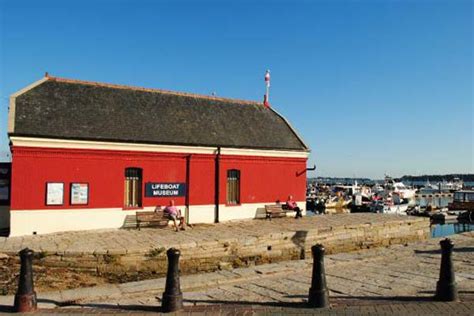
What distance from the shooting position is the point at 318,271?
24.5 feet

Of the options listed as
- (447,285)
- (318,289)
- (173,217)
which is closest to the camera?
(318,289)

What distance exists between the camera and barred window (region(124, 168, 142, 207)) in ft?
58.2

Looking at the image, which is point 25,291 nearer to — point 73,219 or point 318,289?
point 318,289

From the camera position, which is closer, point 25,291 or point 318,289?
point 318,289

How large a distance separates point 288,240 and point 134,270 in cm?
613

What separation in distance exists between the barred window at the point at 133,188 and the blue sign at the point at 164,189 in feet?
1.19

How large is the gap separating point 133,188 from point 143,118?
3408 mm

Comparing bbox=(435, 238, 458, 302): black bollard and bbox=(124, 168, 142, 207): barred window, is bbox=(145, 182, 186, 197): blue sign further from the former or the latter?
bbox=(435, 238, 458, 302): black bollard

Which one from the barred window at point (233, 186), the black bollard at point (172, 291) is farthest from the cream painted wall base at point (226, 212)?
the black bollard at point (172, 291)

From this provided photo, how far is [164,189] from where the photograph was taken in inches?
725

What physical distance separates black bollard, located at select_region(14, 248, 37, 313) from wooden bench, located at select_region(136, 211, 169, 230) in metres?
9.40

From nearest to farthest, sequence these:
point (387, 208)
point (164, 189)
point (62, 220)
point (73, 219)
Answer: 1. point (62, 220)
2. point (73, 219)
3. point (164, 189)
4. point (387, 208)

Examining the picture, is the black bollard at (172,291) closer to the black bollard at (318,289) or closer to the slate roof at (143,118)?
the black bollard at (318,289)

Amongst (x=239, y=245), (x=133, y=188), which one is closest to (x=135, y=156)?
(x=133, y=188)
